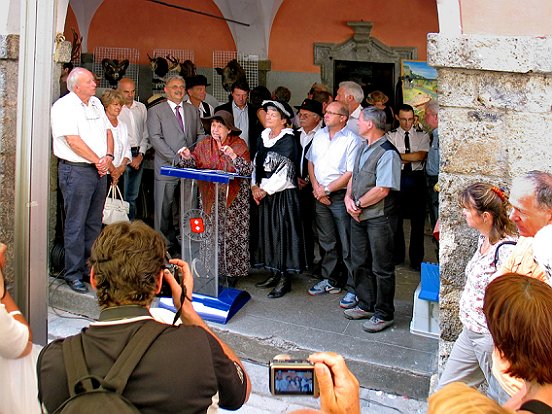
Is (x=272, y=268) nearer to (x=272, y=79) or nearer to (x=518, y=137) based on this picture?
(x=518, y=137)

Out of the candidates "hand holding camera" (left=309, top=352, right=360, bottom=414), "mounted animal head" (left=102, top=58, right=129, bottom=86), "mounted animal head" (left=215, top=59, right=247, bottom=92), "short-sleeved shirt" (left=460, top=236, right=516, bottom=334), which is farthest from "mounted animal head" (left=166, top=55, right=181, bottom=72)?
"hand holding camera" (left=309, top=352, right=360, bottom=414)

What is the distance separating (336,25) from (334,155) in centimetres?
491

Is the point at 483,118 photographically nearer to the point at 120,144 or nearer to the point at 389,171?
the point at 389,171

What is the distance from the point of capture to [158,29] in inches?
413

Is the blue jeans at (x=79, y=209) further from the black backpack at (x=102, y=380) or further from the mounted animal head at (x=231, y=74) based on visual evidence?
the mounted animal head at (x=231, y=74)

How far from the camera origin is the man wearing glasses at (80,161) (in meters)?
5.14

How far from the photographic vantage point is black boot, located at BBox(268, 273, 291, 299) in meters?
5.30

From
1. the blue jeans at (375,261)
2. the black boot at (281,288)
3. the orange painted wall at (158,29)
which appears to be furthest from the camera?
the orange painted wall at (158,29)

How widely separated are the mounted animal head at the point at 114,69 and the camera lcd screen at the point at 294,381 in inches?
328

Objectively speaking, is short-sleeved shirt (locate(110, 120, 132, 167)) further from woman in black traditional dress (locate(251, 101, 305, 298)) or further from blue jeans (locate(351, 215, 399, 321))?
blue jeans (locate(351, 215, 399, 321))

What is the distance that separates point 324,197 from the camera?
16.7ft

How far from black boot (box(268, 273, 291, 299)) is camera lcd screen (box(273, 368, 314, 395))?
3.42 m

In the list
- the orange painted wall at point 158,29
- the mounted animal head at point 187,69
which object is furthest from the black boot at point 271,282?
the orange painted wall at point 158,29

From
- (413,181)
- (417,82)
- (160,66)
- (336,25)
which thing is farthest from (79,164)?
(336,25)
